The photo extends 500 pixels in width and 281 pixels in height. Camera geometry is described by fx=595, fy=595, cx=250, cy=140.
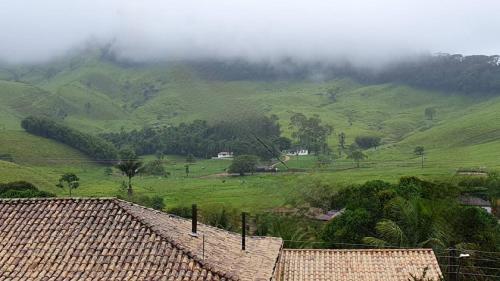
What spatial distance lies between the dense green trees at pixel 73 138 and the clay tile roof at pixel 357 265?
2920 inches

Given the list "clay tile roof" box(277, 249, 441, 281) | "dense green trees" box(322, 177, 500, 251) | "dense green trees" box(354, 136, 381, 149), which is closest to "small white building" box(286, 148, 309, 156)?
"dense green trees" box(354, 136, 381, 149)

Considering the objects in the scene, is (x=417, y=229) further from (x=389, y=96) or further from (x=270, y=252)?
(x=389, y=96)

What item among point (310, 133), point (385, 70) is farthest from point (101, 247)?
point (385, 70)

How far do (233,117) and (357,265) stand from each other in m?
36.9

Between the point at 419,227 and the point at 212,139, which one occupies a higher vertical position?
the point at 212,139

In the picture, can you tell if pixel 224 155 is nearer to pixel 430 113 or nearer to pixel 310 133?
pixel 310 133

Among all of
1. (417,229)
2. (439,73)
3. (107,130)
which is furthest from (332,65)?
(417,229)

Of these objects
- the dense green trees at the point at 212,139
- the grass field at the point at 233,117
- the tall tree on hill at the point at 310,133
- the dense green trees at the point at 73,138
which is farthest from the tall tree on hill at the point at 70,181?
the tall tree on hill at the point at 310,133

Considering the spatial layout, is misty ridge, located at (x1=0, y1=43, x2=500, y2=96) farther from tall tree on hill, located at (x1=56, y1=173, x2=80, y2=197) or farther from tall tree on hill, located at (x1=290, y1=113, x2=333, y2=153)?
tall tree on hill, located at (x1=56, y1=173, x2=80, y2=197)

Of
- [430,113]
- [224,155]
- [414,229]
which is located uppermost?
[430,113]

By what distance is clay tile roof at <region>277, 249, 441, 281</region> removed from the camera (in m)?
21.9

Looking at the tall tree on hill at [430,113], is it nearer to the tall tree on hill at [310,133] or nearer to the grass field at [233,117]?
the grass field at [233,117]

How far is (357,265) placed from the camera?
2270 centimetres

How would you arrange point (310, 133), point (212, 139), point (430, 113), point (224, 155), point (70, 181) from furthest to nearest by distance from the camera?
point (430, 113)
point (310, 133)
point (224, 155)
point (212, 139)
point (70, 181)
